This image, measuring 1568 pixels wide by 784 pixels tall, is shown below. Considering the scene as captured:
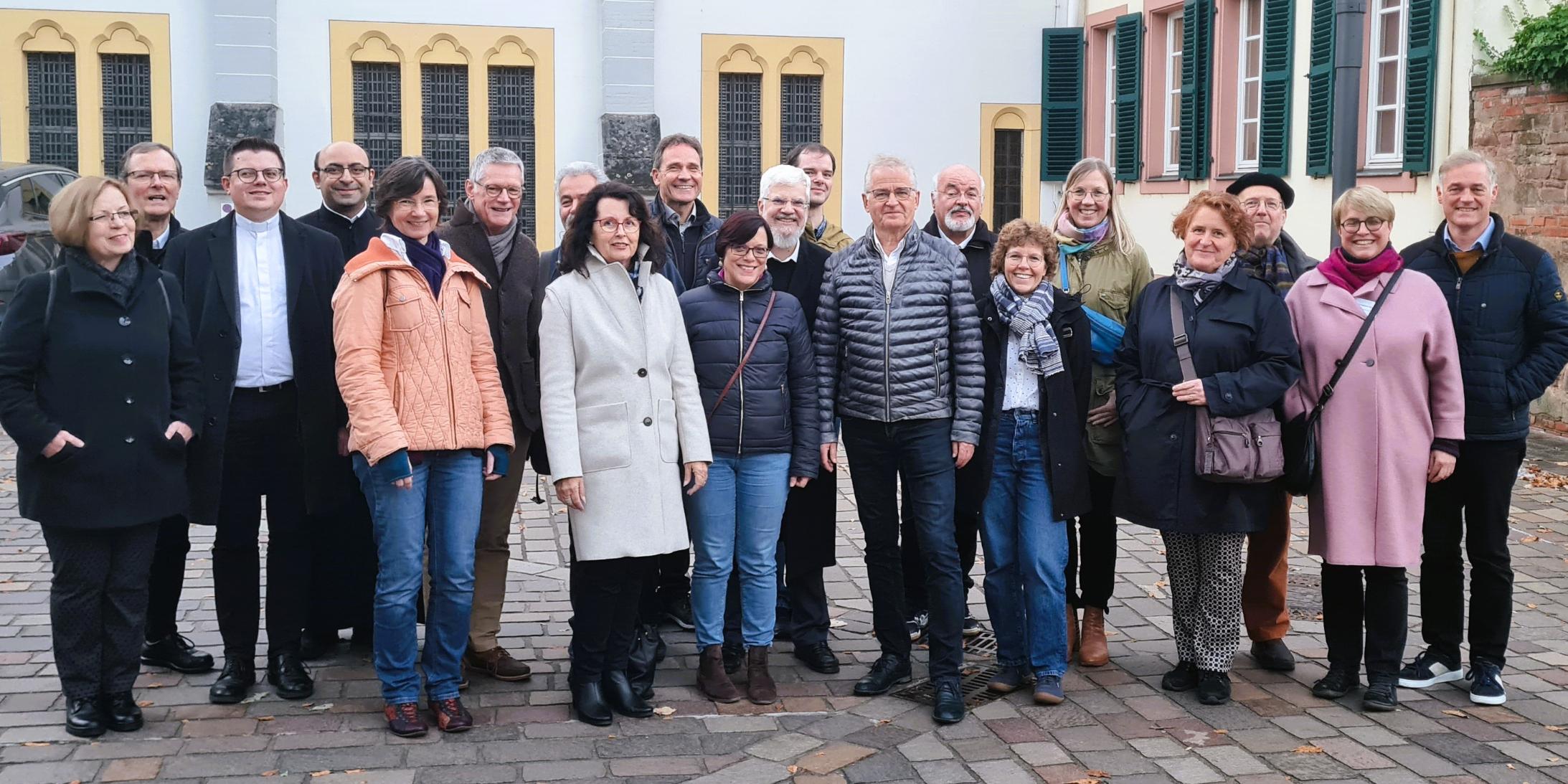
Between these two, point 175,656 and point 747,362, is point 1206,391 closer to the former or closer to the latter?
point 747,362

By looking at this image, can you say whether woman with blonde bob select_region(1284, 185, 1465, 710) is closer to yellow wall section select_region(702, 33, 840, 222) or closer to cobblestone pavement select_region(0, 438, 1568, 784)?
cobblestone pavement select_region(0, 438, 1568, 784)

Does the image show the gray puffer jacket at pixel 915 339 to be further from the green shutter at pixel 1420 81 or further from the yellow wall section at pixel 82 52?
the yellow wall section at pixel 82 52

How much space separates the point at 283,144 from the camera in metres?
18.6

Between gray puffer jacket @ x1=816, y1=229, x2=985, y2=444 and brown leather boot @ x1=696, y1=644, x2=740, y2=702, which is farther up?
gray puffer jacket @ x1=816, y1=229, x2=985, y2=444

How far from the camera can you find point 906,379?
5.59m

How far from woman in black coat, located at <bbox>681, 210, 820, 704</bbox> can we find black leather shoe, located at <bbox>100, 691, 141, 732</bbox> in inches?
75.6

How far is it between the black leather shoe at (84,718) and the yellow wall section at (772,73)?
14.3 meters

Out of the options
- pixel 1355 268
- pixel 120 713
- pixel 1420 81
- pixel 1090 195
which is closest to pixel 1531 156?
pixel 1420 81

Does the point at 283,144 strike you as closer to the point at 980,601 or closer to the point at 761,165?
the point at 761,165

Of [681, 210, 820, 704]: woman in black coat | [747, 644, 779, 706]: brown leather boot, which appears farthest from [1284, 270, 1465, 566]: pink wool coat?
[747, 644, 779, 706]: brown leather boot

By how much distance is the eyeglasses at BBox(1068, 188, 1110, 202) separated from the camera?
19.5 feet

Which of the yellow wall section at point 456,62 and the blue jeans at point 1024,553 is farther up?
the yellow wall section at point 456,62

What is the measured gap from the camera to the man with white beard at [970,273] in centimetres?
581

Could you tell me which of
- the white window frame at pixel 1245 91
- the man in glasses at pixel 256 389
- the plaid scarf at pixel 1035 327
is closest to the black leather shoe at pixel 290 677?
the man in glasses at pixel 256 389
